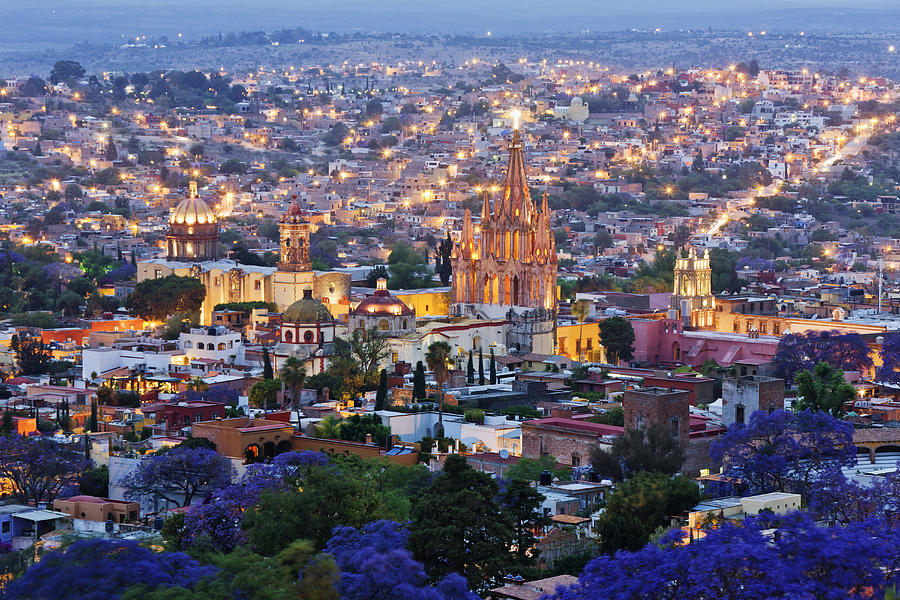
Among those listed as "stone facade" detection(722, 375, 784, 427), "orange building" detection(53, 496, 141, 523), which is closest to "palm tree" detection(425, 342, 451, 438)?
"stone facade" detection(722, 375, 784, 427)

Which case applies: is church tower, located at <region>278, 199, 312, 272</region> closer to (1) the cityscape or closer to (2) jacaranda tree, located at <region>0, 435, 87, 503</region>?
(1) the cityscape

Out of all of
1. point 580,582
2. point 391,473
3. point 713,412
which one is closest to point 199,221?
point 713,412

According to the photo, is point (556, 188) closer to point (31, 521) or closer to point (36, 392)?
point (36, 392)

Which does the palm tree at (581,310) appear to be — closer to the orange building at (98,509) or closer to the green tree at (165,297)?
the green tree at (165,297)

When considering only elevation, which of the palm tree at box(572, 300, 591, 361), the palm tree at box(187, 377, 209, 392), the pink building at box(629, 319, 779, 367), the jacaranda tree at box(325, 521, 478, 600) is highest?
the jacaranda tree at box(325, 521, 478, 600)

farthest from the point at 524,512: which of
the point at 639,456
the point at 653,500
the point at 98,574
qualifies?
the point at 98,574

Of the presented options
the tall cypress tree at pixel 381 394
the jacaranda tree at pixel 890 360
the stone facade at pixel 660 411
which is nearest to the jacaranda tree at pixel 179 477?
the stone facade at pixel 660 411

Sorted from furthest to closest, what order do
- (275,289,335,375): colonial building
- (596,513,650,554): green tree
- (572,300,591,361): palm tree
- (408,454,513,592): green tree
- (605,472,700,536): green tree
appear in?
(572,300,591,361): palm tree < (275,289,335,375): colonial building < (605,472,700,536): green tree < (596,513,650,554): green tree < (408,454,513,592): green tree
